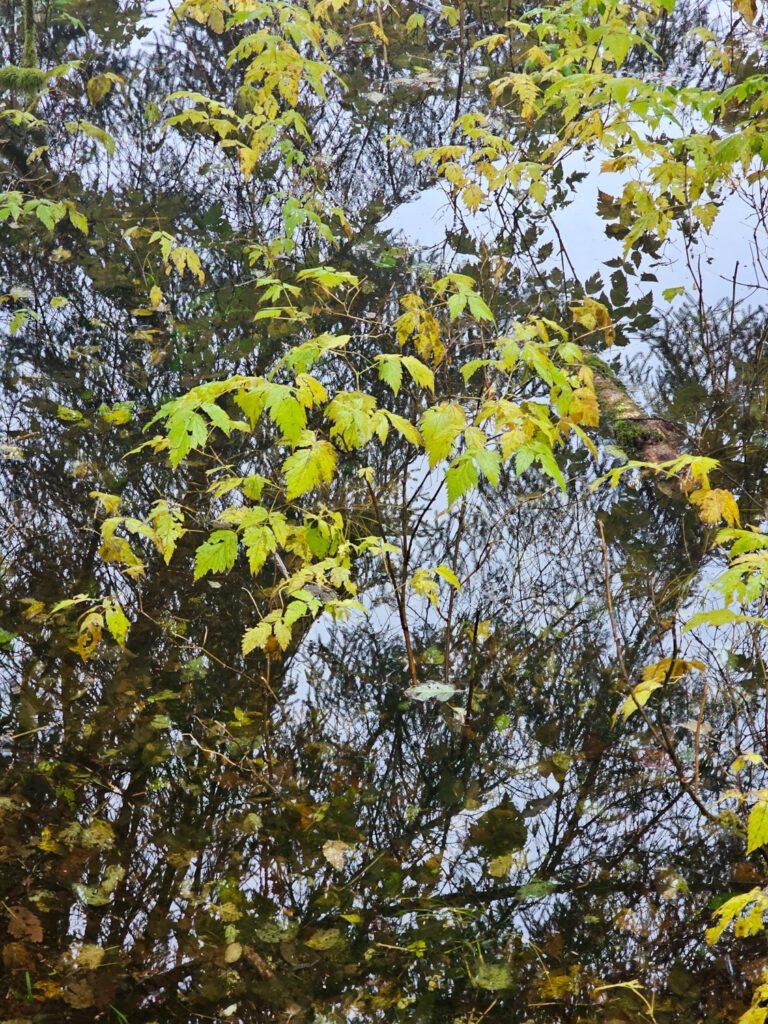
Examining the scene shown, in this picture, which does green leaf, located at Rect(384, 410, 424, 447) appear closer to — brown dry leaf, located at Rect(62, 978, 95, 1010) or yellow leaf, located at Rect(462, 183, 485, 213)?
brown dry leaf, located at Rect(62, 978, 95, 1010)

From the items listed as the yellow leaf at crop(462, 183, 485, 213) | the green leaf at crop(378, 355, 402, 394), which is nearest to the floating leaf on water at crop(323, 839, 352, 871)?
the green leaf at crop(378, 355, 402, 394)

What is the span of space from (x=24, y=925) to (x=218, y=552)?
39.9 inches

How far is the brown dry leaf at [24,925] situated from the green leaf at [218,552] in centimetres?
90

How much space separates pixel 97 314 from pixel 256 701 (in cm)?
255

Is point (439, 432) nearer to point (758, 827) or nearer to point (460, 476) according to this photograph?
point (460, 476)

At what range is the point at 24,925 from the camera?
1.92 m

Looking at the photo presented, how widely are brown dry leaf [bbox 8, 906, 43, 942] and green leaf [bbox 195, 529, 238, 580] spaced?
904mm

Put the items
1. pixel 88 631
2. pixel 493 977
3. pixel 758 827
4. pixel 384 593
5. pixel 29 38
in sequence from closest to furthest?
pixel 758 827
pixel 493 977
pixel 88 631
pixel 384 593
pixel 29 38

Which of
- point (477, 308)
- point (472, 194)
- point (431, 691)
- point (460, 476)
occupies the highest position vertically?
point (472, 194)

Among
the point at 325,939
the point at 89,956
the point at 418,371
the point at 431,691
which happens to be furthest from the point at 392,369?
the point at 89,956

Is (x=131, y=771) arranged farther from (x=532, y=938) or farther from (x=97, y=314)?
(x=97, y=314)

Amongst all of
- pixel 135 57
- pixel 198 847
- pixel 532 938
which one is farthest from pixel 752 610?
pixel 135 57

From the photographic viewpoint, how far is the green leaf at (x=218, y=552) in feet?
7.43

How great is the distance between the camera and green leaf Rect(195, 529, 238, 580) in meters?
→ 2.27
